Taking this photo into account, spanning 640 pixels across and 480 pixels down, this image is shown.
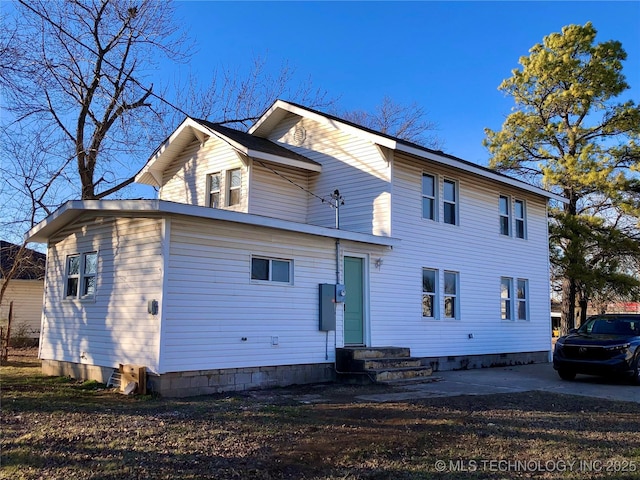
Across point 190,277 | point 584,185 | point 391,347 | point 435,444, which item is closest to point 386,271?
point 391,347

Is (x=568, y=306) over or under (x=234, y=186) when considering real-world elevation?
under

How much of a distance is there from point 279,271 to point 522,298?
9754mm

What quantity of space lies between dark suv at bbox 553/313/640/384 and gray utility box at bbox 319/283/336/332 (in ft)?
17.5

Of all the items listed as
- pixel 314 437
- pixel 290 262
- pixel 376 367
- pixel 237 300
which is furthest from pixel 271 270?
pixel 314 437

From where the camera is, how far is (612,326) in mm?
13398

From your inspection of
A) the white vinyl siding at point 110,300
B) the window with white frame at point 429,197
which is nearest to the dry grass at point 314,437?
the white vinyl siding at point 110,300

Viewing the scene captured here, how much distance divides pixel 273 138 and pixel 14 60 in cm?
706

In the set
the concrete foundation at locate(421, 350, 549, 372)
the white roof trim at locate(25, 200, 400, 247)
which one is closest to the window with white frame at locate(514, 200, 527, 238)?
the concrete foundation at locate(421, 350, 549, 372)

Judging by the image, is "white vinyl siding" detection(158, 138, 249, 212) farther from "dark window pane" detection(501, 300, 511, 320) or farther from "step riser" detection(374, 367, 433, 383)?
"dark window pane" detection(501, 300, 511, 320)

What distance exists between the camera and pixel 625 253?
22656mm

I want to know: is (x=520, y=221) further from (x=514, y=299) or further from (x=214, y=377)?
(x=214, y=377)

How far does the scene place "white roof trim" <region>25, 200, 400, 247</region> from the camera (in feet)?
31.4

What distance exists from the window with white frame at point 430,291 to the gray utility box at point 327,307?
3.49 meters

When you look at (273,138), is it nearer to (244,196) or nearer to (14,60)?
(244,196)
